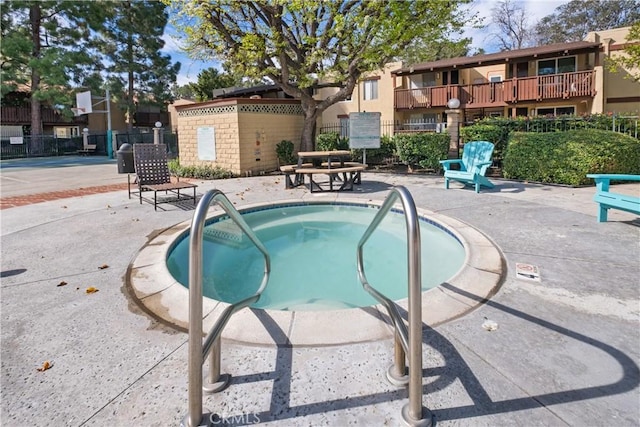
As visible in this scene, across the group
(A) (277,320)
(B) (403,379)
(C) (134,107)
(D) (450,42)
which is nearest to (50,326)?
(A) (277,320)

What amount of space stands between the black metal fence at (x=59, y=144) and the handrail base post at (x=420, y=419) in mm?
25655

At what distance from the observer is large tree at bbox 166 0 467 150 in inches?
410

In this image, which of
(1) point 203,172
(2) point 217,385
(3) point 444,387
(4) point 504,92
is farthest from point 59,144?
(3) point 444,387

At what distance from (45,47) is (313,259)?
Result: 31790 millimetres

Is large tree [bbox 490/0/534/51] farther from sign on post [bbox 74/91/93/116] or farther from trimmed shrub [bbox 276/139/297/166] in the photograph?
sign on post [bbox 74/91/93/116]

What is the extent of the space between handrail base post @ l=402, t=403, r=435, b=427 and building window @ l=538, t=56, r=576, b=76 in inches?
865

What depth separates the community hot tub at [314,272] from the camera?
2834mm

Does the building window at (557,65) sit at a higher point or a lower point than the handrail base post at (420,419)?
higher

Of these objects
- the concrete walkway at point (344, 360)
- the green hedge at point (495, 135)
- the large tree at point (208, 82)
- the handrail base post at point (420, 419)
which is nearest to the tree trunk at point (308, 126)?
the green hedge at point (495, 135)

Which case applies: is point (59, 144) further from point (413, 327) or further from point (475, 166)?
point (413, 327)

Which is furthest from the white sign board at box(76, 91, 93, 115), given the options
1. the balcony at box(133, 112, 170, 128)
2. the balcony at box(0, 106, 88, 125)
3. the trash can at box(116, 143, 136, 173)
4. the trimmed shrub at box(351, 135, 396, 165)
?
the trimmed shrub at box(351, 135, 396, 165)

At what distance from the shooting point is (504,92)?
19.1 meters

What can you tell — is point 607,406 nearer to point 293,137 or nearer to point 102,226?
point 102,226

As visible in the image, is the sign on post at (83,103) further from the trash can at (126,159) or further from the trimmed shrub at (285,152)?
the trash can at (126,159)
